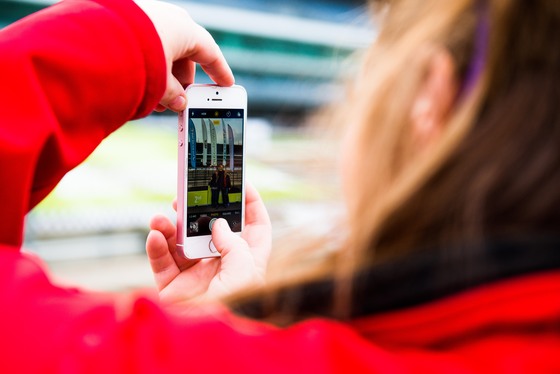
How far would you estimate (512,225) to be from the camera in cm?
35

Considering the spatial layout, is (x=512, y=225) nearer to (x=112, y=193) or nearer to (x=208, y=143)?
(x=208, y=143)

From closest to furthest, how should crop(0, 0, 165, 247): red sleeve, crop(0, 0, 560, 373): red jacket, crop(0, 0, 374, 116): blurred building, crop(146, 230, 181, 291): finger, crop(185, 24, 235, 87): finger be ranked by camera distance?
1. crop(0, 0, 560, 373): red jacket
2. crop(0, 0, 165, 247): red sleeve
3. crop(185, 24, 235, 87): finger
4. crop(146, 230, 181, 291): finger
5. crop(0, 0, 374, 116): blurred building

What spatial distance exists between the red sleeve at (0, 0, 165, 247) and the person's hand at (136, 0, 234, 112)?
0.02 metres

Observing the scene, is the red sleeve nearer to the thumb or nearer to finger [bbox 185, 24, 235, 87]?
finger [bbox 185, 24, 235, 87]

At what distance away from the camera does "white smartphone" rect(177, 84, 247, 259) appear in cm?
73

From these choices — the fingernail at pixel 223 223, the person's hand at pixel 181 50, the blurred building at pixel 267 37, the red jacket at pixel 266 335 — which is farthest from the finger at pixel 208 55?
the blurred building at pixel 267 37

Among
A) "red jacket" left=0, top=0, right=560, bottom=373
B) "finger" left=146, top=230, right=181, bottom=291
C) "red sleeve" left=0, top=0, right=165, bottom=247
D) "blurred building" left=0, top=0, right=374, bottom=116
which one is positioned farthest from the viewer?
"blurred building" left=0, top=0, right=374, bottom=116

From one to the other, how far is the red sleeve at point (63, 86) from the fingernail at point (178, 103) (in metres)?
0.10

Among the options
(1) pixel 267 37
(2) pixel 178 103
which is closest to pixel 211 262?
(2) pixel 178 103

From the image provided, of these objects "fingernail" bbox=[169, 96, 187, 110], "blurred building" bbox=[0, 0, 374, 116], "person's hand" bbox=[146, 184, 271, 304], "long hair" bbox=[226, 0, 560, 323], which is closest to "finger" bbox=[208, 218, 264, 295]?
"person's hand" bbox=[146, 184, 271, 304]

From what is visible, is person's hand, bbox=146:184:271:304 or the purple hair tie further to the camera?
person's hand, bbox=146:184:271:304

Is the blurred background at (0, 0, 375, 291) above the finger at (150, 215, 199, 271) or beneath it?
beneath

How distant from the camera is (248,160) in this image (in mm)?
1278

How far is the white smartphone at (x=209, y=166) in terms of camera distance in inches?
28.6
